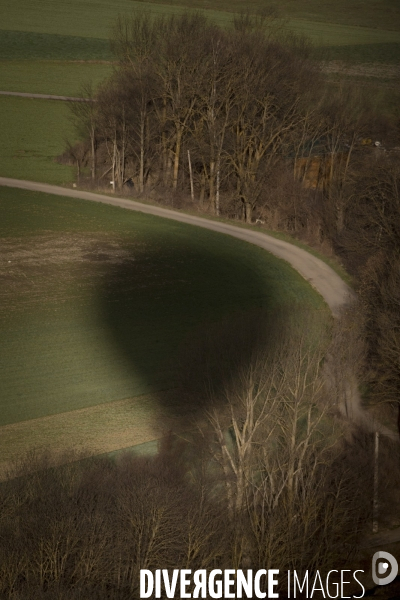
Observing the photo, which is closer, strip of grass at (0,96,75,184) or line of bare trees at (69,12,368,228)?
line of bare trees at (69,12,368,228)

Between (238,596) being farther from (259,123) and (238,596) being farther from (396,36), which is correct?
(396,36)

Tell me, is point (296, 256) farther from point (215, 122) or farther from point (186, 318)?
point (215, 122)

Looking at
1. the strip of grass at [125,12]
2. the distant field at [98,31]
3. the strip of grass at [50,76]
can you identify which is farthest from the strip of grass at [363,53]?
the strip of grass at [50,76]

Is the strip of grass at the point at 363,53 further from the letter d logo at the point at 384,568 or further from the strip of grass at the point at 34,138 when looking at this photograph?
the letter d logo at the point at 384,568

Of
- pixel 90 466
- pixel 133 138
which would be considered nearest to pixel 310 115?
pixel 133 138

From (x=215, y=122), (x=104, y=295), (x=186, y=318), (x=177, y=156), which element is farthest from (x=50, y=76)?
(x=186, y=318)

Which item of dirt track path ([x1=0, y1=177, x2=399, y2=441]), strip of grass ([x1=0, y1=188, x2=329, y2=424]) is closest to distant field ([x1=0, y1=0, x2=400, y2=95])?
dirt track path ([x1=0, y1=177, x2=399, y2=441])

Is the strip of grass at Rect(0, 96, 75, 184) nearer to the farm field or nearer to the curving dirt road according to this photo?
the farm field
